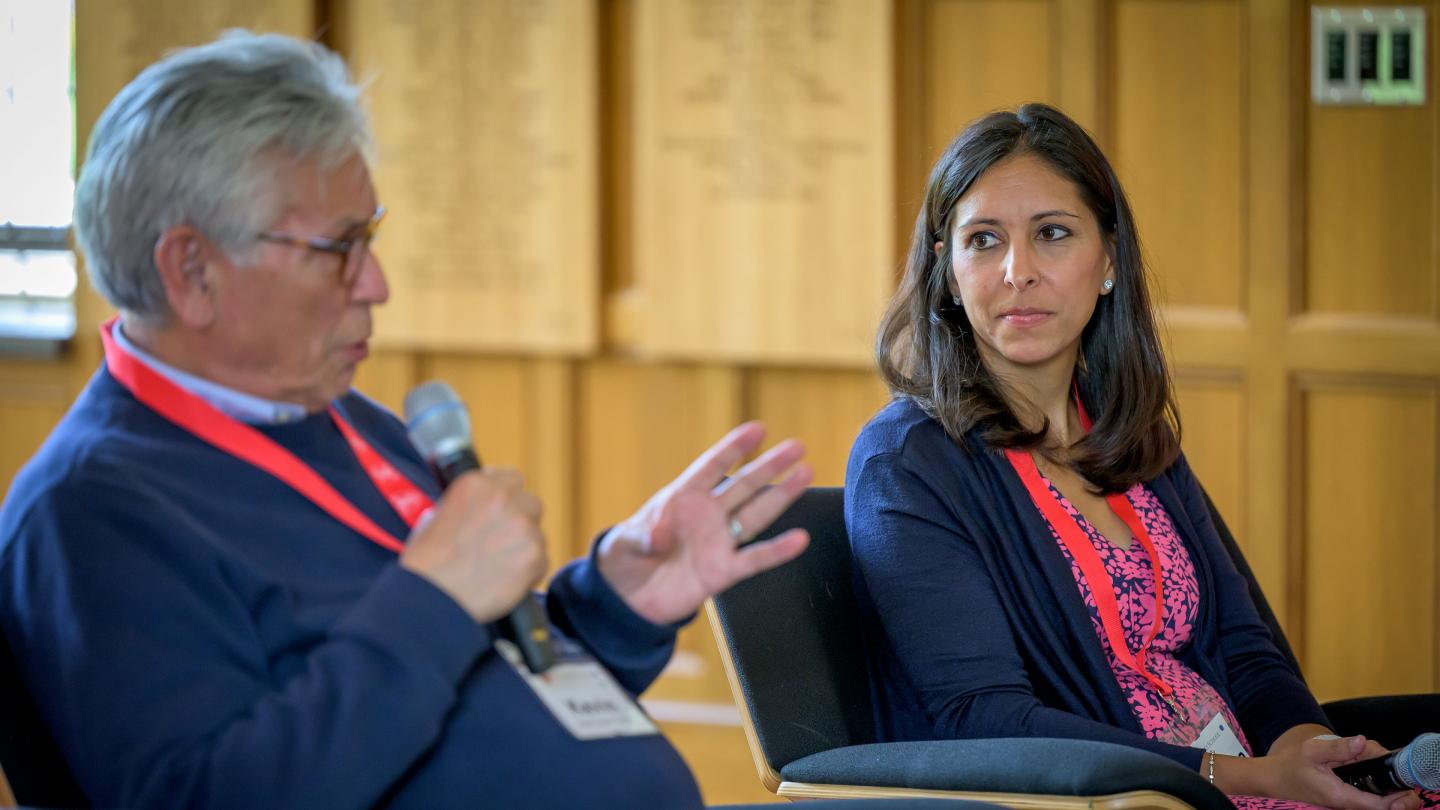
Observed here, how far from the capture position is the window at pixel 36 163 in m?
4.63

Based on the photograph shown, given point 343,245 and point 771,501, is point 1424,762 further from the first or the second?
point 343,245

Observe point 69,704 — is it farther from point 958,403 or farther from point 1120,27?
point 1120,27

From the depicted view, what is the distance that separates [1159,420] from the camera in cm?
232

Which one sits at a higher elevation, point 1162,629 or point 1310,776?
point 1162,629

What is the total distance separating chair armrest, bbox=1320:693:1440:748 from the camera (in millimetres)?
2160

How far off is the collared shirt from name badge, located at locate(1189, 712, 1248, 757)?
1.24m

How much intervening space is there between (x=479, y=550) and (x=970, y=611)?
0.79 meters

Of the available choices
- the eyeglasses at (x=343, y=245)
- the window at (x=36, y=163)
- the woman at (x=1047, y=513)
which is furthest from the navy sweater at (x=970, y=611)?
the window at (x=36, y=163)

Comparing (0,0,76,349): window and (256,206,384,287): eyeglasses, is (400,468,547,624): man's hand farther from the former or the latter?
(0,0,76,349): window

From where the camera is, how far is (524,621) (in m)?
1.46

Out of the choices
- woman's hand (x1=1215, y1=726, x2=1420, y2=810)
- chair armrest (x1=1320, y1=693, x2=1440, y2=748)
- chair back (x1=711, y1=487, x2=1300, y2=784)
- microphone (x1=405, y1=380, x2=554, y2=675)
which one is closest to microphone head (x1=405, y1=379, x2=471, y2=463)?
microphone (x1=405, y1=380, x2=554, y2=675)

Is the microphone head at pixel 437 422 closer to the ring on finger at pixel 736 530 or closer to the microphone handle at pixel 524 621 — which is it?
the microphone handle at pixel 524 621

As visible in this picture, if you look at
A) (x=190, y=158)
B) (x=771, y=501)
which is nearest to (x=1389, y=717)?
(x=771, y=501)

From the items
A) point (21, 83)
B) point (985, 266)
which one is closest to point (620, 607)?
point (985, 266)
